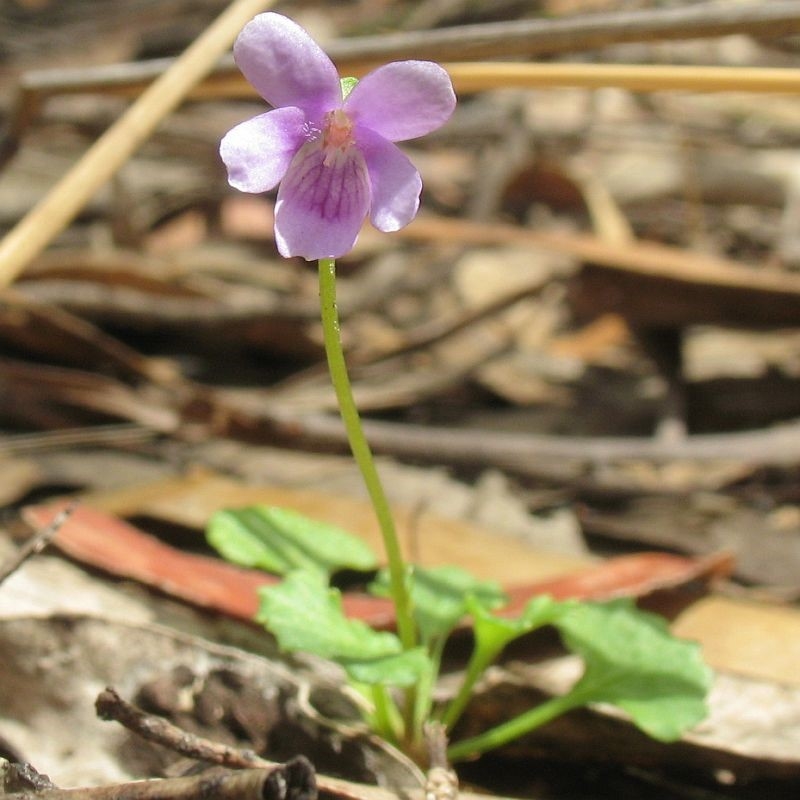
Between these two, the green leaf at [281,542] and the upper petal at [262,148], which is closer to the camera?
the upper petal at [262,148]

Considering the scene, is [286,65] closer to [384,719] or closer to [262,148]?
[262,148]

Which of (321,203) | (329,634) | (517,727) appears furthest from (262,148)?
(517,727)

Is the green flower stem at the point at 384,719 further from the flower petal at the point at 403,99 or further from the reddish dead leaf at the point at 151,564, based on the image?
the flower petal at the point at 403,99

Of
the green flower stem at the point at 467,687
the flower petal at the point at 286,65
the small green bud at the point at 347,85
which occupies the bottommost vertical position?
the green flower stem at the point at 467,687

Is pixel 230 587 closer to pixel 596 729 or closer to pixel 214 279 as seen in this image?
pixel 596 729

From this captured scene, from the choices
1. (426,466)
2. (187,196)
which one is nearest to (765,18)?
(426,466)

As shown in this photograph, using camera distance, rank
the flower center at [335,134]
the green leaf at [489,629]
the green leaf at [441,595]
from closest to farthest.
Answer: the flower center at [335,134], the green leaf at [489,629], the green leaf at [441,595]

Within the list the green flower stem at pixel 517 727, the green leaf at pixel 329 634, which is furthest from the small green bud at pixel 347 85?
the green flower stem at pixel 517 727
